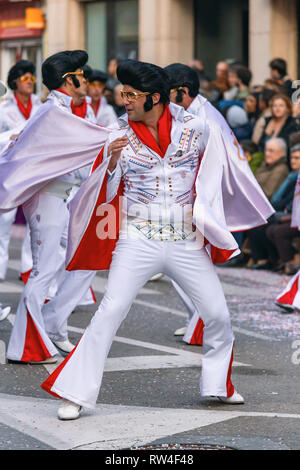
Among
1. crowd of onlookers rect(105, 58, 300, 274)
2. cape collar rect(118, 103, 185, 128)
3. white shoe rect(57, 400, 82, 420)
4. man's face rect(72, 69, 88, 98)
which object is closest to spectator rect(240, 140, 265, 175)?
crowd of onlookers rect(105, 58, 300, 274)

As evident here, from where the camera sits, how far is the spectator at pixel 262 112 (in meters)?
14.5

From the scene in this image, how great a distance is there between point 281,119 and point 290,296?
4461 millimetres

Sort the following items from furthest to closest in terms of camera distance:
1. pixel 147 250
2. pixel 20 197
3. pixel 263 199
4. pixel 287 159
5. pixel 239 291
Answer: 1. pixel 287 159
2. pixel 239 291
3. pixel 20 197
4. pixel 263 199
5. pixel 147 250

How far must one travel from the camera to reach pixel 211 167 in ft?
21.0

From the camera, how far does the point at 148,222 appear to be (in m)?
6.32

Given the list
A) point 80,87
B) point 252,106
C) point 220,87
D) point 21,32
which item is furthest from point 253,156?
point 21,32

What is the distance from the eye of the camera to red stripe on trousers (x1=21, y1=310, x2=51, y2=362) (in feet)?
25.5

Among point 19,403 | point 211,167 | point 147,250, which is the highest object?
point 211,167

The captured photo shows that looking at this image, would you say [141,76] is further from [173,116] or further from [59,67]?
[59,67]

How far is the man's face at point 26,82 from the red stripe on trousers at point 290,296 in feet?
10.0

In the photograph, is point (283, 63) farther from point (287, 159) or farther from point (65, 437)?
point (65, 437)

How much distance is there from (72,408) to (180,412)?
633mm

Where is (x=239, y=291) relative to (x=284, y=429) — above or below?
below

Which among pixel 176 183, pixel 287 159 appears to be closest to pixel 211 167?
pixel 176 183
